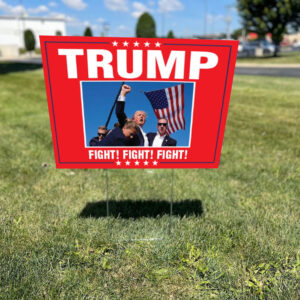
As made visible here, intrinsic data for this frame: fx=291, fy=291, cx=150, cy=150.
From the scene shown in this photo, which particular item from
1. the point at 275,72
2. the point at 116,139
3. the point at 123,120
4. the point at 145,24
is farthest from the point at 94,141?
the point at 145,24

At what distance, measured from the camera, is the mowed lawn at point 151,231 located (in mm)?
2293

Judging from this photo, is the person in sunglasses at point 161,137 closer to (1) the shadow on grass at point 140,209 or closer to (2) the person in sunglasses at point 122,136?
(2) the person in sunglasses at point 122,136

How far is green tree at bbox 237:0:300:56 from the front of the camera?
3734 cm

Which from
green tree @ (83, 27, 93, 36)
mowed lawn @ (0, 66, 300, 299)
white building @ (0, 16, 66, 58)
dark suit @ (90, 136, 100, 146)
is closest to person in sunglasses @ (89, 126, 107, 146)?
dark suit @ (90, 136, 100, 146)

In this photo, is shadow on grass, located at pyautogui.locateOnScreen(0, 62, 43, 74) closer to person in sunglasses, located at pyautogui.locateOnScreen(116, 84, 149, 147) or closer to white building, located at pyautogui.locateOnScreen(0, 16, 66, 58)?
person in sunglasses, located at pyautogui.locateOnScreen(116, 84, 149, 147)

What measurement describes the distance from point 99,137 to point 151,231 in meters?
1.11

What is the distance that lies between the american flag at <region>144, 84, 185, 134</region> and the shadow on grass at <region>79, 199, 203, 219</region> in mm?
1169

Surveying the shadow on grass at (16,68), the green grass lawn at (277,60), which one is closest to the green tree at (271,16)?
the green grass lawn at (277,60)

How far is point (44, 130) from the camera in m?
6.45

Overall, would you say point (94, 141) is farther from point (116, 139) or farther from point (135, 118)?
point (135, 118)

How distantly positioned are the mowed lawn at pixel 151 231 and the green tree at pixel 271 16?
Result: 39321 mm

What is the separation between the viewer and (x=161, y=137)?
2553 millimetres

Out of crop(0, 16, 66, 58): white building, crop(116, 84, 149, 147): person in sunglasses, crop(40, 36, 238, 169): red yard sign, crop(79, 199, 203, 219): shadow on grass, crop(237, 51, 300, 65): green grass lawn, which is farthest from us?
crop(0, 16, 66, 58): white building

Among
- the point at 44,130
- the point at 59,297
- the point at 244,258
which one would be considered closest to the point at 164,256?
the point at 244,258
